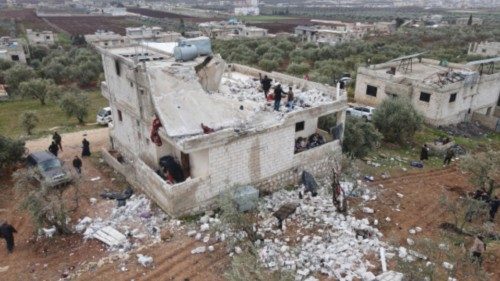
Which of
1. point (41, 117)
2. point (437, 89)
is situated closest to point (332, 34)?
point (437, 89)

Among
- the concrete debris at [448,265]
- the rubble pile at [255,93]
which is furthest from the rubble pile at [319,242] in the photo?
the rubble pile at [255,93]

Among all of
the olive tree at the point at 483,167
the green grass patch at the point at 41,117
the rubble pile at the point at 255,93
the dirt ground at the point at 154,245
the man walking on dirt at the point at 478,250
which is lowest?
the green grass patch at the point at 41,117

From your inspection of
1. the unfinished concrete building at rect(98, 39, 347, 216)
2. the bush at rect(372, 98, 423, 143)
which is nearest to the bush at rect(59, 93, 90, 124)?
the unfinished concrete building at rect(98, 39, 347, 216)

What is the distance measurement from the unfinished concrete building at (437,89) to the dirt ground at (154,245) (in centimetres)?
1103

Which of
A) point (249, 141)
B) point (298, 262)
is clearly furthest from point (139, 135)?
point (298, 262)

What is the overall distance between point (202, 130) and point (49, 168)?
26.8 feet

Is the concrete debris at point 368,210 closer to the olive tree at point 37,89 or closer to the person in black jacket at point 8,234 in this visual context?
the person in black jacket at point 8,234

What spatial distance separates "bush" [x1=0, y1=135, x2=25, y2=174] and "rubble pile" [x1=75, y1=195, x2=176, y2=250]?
7066 millimetres

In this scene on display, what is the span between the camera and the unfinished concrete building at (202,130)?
15445 mm

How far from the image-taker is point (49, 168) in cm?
1864

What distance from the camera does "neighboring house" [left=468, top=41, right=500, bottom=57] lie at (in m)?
55.9

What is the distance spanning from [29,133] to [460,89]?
31.7m

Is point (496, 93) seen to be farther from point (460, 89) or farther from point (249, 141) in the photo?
point (249, 141)

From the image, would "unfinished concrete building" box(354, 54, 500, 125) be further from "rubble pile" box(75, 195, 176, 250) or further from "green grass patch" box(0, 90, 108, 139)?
"rubble pile" box(75, 195, 176, 250)
